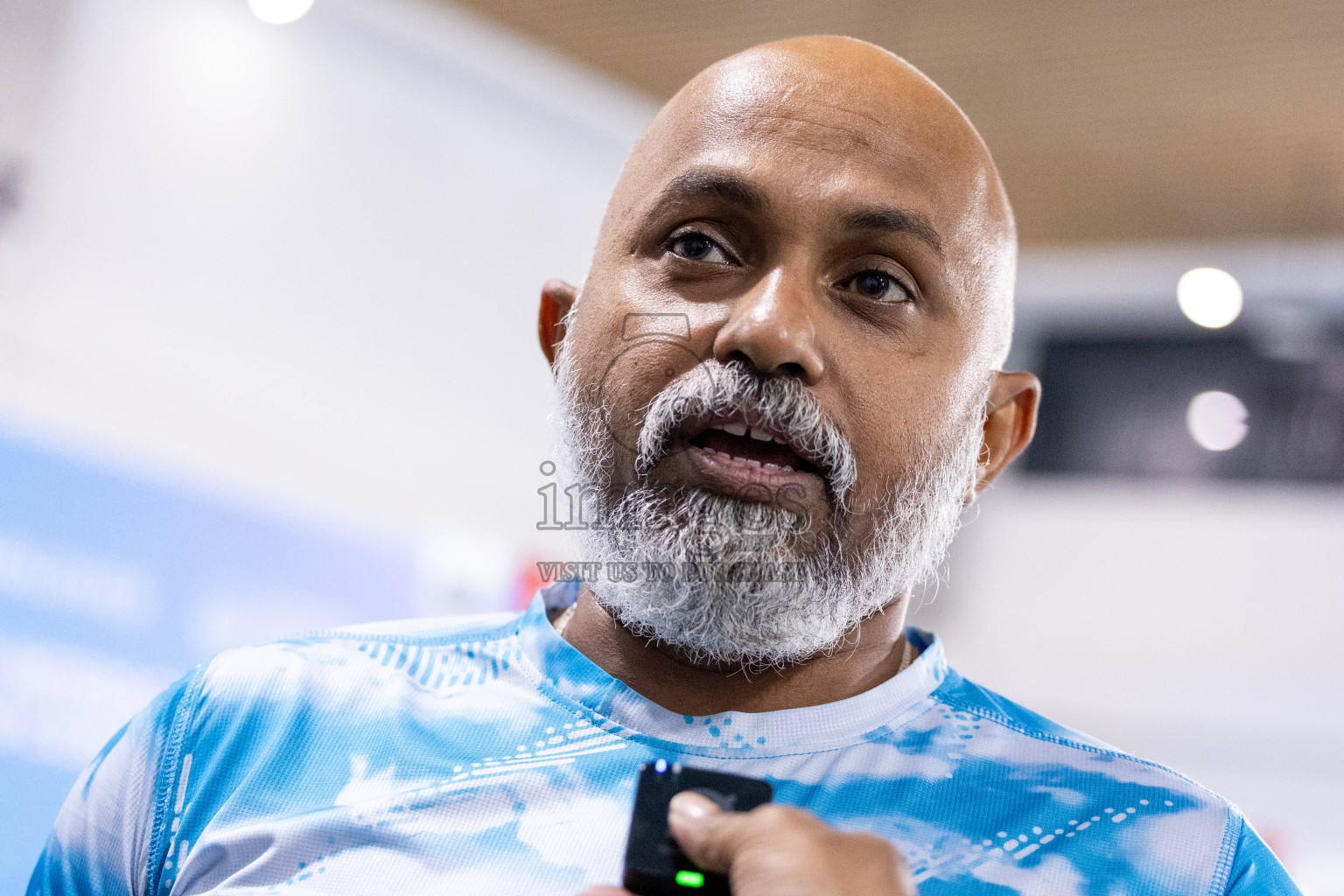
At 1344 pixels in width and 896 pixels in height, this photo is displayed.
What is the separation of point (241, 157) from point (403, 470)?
3.75ft

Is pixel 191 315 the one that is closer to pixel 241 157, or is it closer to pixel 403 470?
pixel 241 157

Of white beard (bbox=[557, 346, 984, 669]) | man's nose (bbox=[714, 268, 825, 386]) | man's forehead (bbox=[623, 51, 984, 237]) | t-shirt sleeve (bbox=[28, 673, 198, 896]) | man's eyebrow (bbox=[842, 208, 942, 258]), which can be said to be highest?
man's forehead (bbox=[623, 51, 984, 237])

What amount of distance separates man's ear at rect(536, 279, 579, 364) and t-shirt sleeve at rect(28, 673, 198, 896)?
0.60 metres

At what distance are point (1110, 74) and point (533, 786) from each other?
13.6 ft

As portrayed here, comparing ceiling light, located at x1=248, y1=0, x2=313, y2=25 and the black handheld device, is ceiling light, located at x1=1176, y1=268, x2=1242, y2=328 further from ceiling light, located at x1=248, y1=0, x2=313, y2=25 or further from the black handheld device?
the black handheld device

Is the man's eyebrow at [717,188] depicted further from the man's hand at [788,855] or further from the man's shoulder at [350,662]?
the man's hand at [788,855]

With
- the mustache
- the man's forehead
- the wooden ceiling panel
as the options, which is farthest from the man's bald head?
the wooden ceiling panel

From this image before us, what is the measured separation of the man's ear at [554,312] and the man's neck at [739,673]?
Answer: 374 millimetres

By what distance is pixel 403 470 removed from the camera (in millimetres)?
4277

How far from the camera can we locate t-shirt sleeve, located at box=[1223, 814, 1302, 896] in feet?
3.67

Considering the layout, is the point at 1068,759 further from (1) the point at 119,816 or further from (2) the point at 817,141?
(1) the point at 119,816

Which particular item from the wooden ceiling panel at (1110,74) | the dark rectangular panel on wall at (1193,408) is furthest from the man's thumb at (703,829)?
the dark rectangular panel on wall at (1193,408)

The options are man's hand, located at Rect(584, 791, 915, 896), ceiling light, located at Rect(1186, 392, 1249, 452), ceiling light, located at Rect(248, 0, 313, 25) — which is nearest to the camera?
man's hand, located at Rect(584, 791, 915, 896)

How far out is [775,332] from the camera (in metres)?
1.17
